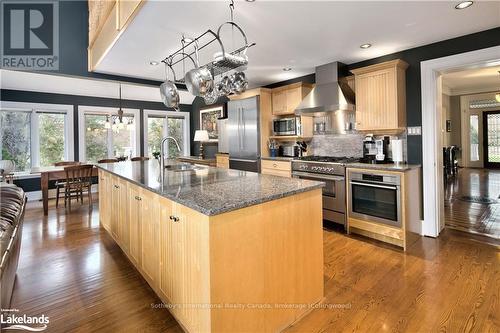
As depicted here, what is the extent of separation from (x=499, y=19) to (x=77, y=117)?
744cm

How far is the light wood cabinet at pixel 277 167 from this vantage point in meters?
4.23

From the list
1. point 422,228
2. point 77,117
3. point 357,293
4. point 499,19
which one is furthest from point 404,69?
point 77,117

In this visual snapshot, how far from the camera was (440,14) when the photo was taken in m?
2.50

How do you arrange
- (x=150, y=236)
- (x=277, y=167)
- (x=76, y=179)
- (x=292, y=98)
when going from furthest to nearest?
(x=76, y=179)
(x=292, y=98)
(x=277, y=167)
(x=150, y=236)

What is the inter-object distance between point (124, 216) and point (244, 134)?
2.94 meters

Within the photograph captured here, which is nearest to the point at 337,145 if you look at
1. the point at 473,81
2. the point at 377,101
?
the point at 377,101

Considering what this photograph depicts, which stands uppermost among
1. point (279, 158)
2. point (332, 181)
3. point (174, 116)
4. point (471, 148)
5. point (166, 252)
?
point (174, 116)

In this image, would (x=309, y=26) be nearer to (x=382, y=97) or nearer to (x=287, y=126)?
(x=382, y=97)

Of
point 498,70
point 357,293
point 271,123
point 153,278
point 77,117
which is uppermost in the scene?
point 498,70

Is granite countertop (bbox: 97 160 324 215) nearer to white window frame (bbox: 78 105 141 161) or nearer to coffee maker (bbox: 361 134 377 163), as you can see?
coffee maker (bbox: 361 134 377 163)

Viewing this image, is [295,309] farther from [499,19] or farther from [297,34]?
[499,19]

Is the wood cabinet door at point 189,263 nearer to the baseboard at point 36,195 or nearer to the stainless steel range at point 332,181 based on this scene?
the stainless steel range at point 332,181

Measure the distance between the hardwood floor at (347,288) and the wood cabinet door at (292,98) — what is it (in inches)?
91.1

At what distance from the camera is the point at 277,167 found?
14.6 ft
